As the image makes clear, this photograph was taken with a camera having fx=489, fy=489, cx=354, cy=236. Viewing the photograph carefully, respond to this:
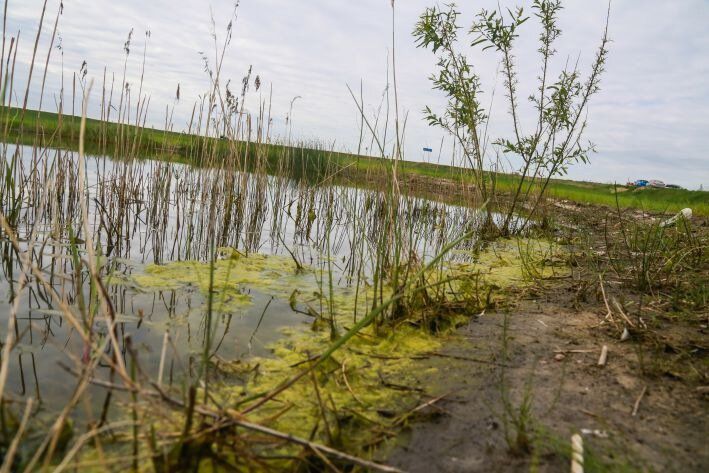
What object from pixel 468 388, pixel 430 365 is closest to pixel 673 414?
pixel 468 388

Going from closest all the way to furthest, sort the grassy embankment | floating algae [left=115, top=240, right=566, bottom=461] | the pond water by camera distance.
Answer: floating algae [left=115, top=240, right=566, bottom=461]
the pond water
the grassy embankment

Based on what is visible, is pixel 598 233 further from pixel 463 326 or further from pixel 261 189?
pixel 463 326

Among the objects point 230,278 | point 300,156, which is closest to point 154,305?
point 230,278

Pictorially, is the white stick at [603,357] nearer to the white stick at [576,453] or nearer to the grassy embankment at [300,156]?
the white stick at [576,453]

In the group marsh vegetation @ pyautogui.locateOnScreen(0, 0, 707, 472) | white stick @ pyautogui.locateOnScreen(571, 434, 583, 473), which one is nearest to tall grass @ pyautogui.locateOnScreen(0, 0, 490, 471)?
marsh vegetation @ pyautogui.locateOnScreen(0, 0, 707, 472)

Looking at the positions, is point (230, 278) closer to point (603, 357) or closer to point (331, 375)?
point (331, 375)

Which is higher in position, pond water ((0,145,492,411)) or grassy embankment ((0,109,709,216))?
grassy embankment ((0,109,709,216))

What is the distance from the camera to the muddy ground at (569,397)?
3.40ft

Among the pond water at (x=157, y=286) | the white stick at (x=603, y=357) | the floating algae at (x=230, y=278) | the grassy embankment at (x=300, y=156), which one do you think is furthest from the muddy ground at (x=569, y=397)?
the floating algae at (x=230, y=278)

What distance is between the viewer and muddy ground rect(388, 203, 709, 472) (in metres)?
1.04

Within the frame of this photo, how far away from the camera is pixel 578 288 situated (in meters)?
2.46

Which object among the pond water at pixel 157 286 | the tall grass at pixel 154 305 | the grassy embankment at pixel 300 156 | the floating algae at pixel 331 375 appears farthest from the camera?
the grassy embankment at pixel 300 156

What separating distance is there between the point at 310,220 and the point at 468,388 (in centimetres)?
391

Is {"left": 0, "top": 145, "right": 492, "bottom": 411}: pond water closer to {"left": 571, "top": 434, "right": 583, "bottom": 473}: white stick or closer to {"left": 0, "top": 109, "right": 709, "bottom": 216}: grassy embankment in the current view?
{"left": 0, "top": 109, "right": 709, "bottom": 216}: grassy embankment
